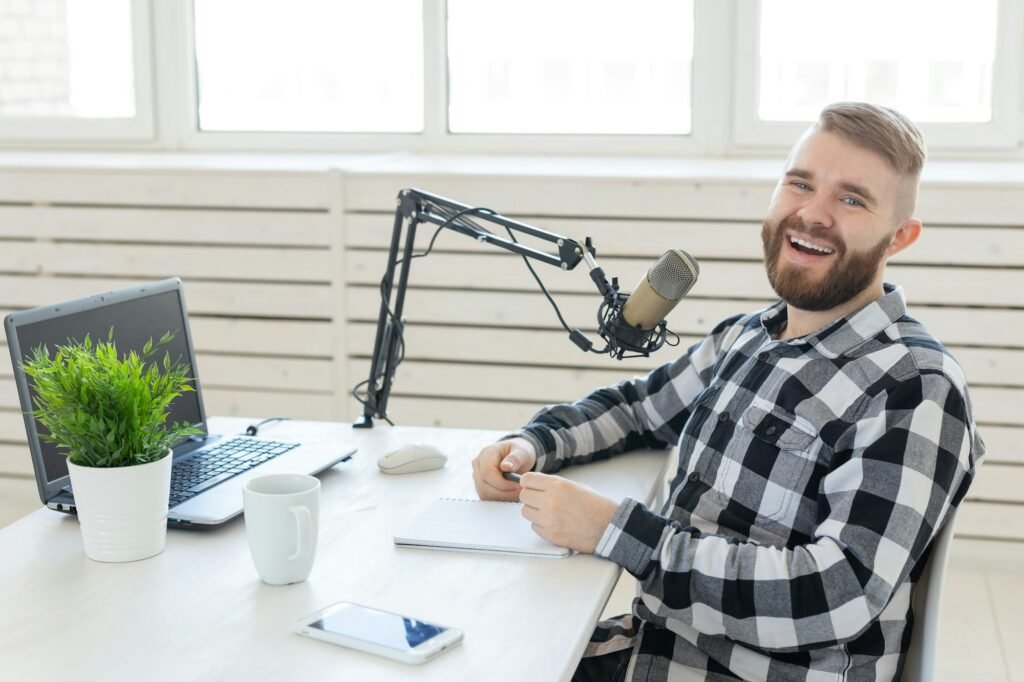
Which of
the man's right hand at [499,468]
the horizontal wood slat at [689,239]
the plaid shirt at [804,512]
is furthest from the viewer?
the horizontal wood slat at [689,239]

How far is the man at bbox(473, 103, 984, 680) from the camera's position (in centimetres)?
133

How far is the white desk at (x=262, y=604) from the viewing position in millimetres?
1159

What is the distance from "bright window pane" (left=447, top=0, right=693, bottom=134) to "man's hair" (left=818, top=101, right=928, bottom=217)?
2.15 m

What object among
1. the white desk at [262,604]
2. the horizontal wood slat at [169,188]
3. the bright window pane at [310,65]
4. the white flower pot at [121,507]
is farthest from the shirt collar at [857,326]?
the bright window pane at [310,65]

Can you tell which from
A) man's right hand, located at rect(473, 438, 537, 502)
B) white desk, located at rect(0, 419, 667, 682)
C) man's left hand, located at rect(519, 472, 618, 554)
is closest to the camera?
white desk, located at rect(0, 419, 667, 682)

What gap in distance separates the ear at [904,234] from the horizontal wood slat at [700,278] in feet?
5.23

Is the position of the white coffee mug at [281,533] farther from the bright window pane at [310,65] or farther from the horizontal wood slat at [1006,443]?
the bright window pane at [310,65]

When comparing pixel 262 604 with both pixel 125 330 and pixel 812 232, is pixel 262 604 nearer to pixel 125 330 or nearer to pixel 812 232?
pixel 125 330

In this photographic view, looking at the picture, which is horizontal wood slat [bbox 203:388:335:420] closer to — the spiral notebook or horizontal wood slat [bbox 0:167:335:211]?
horizontal wood slat [bbox 0:167:335:211]

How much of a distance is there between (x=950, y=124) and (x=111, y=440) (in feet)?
9.39

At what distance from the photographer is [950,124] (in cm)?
352

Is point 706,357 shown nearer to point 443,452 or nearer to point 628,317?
point 628,317

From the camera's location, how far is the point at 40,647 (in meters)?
1.19

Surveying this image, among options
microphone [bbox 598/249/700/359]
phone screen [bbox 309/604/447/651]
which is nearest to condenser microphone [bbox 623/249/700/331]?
microphone [bbox 598/249/700/359]
